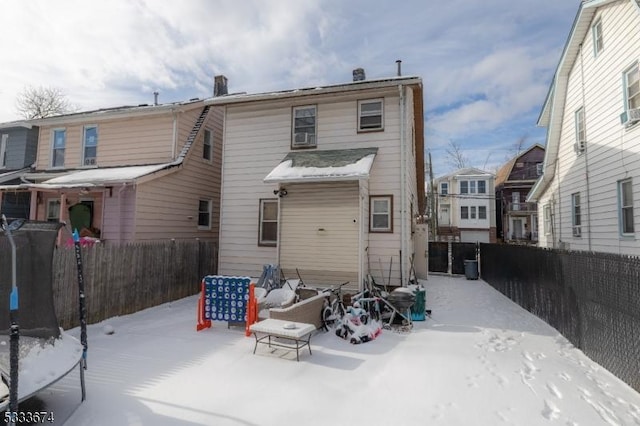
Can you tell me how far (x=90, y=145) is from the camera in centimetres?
1386

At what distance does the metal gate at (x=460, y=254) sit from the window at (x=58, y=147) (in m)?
18.6

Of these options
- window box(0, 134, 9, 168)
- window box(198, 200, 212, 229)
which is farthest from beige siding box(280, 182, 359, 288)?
window box(0, 134, 9, 168)

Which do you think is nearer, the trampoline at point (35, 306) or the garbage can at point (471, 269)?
the trampoline at point (35, 306)

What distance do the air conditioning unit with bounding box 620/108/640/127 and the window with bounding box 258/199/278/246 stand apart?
32.4 ft

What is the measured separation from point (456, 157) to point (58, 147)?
36.9m

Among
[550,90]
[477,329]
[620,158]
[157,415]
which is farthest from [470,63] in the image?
[157,415]

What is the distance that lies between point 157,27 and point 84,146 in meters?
8.03

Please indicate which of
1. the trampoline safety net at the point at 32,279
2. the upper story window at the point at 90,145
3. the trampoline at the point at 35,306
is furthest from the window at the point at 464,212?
the trampoline safety net at the point at 32,279

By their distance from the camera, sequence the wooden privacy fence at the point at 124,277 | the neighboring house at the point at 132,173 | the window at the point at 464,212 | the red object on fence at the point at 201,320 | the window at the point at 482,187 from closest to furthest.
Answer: the wooden privacy fence at the point at 124,277 < the red object on fence at the point at 201,320 < the neighboring house at the point at 132,173 < the window at the point at 482,187 < the window at the point at 464,212

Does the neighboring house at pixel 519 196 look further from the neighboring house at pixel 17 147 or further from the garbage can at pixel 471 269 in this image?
the neighboring house at pixel 17 147

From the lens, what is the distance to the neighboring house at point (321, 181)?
9.30 m

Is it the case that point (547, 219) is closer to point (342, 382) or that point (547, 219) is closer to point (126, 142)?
point (342, 382)

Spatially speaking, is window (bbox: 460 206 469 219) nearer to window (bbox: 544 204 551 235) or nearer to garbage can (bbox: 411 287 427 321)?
window (bbox: 544 204 551 235)

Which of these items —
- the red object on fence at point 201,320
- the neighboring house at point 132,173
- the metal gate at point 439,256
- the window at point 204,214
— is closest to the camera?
the red object on fence at point 201,320
